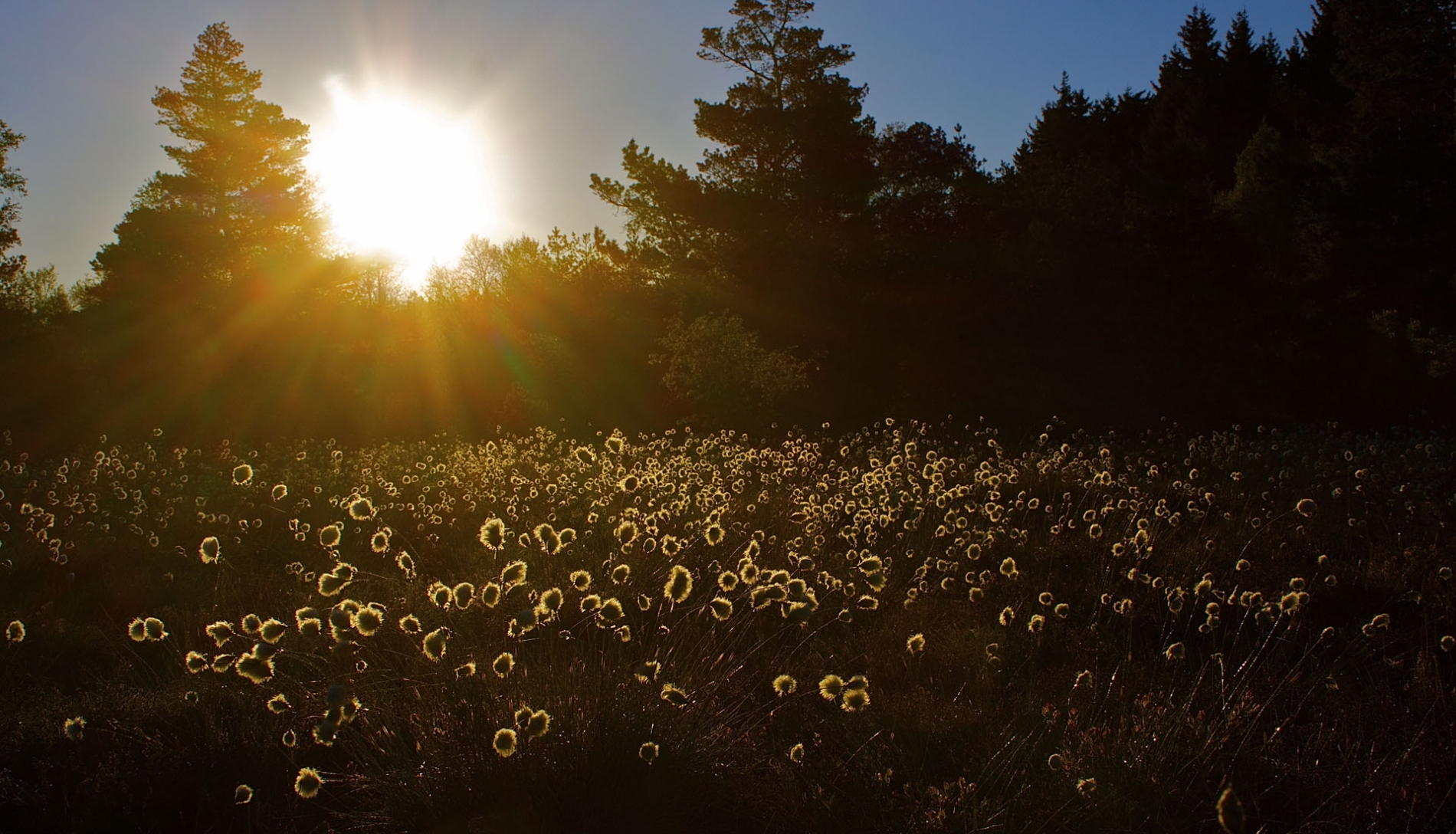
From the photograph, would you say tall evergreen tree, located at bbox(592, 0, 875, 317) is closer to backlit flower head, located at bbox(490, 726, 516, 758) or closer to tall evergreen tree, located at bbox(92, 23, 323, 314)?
tall evergreen tree, located at bbox(92, 23, 323, 314)

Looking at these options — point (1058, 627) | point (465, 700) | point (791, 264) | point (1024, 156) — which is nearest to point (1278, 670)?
point (1058, 627)

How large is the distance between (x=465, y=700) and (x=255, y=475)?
7.47 meters

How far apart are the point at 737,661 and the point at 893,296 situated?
59.7 feet

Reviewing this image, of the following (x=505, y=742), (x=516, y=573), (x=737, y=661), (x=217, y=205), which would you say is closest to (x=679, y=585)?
(x=516, y=573)

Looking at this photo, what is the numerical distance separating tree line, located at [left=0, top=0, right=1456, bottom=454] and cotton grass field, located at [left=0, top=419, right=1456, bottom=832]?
12137mm

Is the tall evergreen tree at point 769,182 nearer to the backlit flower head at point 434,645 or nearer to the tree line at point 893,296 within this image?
the tree line at point 893,296

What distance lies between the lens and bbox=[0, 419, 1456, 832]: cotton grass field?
2834mm

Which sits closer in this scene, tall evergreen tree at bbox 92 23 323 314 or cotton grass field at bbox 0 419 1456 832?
cotton grass field at bbox 0 419 1456 832

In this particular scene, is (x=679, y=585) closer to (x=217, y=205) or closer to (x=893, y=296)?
(x=893, y=296)


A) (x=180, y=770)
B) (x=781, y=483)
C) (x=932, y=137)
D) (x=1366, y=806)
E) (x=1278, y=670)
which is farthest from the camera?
(x=932, y=137)

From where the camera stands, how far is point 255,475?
9094mm

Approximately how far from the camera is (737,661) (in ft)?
13.7

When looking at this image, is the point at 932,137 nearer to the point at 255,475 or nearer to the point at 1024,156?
the point at 1024,156


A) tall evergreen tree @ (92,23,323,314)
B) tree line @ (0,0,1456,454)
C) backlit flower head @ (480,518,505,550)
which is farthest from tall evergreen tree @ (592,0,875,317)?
backlit flower head @ (480,518,505,550)
